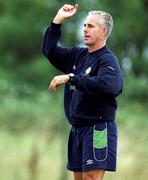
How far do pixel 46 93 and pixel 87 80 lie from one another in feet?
30.0

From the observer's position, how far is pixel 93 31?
22.4 ft

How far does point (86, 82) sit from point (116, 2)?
5400 mm

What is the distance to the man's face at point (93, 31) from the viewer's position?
22.4 feet

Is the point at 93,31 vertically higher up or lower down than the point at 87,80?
higher up

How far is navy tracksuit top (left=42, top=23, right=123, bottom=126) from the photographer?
657cm

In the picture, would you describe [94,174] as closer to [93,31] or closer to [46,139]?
[93,31]

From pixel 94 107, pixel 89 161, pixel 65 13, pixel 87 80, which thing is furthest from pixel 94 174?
pixel 65 13

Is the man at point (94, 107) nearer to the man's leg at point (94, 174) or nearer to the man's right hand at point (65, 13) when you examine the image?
the man's leg at point (94, 174)

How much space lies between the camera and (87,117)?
6.80m

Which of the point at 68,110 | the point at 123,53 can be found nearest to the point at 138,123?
the point at 123,53

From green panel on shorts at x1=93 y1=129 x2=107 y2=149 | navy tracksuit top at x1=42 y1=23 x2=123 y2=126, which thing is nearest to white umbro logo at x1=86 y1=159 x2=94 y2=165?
green panel on shorts at x1=93 y1=129 x2=107 y2=149

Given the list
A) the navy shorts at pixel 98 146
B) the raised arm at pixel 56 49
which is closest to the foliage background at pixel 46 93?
the raised arm at pixel 56 49

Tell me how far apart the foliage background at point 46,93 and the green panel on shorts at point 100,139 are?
385cm

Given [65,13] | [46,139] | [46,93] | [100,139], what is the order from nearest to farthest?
[100,139] → [65,13] → [46,139] → [46,93]
